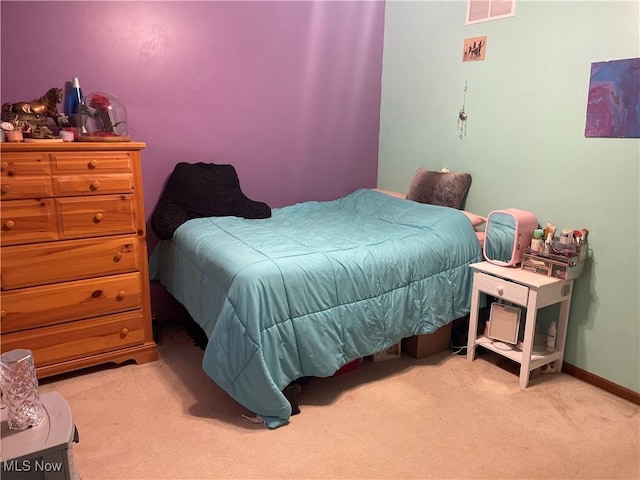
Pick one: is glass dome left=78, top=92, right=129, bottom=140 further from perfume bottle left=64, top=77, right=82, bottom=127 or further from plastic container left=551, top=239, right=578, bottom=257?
plastic container left=551, top=239, right=578, bottom=257

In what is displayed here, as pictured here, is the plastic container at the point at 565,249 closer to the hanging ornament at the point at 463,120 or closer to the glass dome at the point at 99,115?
the hanging ornament at the point at 463,120

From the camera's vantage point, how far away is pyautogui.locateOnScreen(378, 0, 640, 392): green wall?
2.22m

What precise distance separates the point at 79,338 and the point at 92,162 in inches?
33.8

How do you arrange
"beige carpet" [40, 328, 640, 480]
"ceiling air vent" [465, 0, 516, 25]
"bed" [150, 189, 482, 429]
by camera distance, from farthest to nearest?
"ceiling air vent" [465, 0, 516, 25] < "bed" [150, 189, 482, 429] < "beige carpet" [40, 328, 640, 480]

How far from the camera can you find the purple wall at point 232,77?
249 cm

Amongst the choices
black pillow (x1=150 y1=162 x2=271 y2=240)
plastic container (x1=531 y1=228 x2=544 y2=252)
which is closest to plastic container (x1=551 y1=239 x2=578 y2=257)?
plastic container (x1=531 y1=228 x2=544 y2=252)

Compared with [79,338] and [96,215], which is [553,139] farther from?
[79,338]

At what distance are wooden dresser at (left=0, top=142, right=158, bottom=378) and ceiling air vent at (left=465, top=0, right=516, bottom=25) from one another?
202cm

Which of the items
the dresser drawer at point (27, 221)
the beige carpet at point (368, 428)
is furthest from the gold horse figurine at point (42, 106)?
the beige carpet at point (368, 428)

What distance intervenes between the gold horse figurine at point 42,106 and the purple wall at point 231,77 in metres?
0.19

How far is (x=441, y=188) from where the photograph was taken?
9.77 ft

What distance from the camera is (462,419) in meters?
2.10

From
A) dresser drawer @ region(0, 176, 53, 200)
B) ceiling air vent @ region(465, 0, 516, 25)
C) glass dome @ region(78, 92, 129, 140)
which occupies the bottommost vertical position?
dresser drawer @ region(0, 176, 53, 200)

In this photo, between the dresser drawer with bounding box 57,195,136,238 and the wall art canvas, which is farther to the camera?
the wall art canvas
